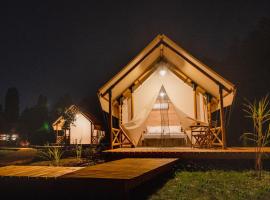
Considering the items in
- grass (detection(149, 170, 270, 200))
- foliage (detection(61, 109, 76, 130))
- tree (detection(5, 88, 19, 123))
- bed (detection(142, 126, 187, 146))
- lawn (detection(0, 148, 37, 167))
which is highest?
tree (detection(5, 88, 19, 123))

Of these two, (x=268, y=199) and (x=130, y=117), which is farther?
(x=130, y=117)

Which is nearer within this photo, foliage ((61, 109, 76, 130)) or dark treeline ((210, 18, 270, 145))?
dark treeline ((210, 18, 270, 145))

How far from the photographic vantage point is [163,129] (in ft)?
35.4

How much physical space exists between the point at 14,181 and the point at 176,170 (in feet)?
13.3

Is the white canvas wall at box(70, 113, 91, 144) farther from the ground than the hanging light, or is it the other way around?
the hanging light

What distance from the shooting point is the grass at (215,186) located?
13.4 feet

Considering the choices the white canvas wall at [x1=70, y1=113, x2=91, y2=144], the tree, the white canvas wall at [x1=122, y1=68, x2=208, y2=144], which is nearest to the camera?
the white canvas wall at [x1=122, y1=68, x2=208, y2=144]

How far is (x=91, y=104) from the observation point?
37000 millimetres

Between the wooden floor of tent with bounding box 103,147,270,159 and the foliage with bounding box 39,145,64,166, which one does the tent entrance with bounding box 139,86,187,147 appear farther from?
the foliage with bounding box 39,145,64,166

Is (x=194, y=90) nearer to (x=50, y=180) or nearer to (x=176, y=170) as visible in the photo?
(x=176, y=170)

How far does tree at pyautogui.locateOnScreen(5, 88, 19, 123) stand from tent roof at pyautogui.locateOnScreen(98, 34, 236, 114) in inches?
1837

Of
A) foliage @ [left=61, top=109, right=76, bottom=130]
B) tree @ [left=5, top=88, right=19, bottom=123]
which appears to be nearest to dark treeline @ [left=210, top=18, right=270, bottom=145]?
foliage @ [left=61, top=109, right=76, bottom=130]

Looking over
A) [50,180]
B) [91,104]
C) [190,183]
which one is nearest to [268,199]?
[190,183]

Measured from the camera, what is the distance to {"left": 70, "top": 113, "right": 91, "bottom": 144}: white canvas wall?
2117 cm
